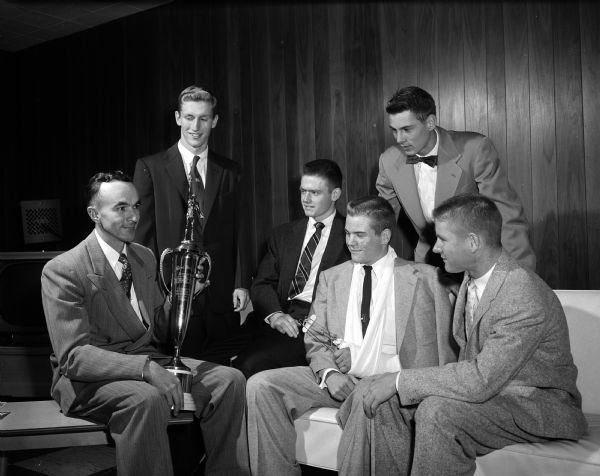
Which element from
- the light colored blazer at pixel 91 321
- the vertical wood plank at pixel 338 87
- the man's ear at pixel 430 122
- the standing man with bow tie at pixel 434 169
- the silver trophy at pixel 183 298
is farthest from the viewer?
the vertical wood plank at pixel 338 87

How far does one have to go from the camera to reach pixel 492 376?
216cm

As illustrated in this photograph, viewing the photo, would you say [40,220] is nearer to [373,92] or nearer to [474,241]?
[373,92]

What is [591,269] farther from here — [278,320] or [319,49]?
[319,49]

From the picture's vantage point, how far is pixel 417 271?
2.83 meters

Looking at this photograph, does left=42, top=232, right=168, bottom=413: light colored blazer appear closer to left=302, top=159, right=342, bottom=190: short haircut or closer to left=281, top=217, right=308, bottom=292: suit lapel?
left=281, top=217, right=308, bottom=292: suit lapel

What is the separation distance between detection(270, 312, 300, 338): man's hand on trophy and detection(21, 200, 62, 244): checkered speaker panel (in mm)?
3030

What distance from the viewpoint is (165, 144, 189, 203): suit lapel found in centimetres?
323

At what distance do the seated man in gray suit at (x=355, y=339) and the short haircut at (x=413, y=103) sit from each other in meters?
0.47

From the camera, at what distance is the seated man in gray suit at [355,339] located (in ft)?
8.67

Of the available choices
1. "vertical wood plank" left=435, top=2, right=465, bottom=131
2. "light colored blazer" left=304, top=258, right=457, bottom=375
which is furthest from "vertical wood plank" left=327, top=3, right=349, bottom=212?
"light colored blazer" left=304, top=258, right=457, bottom=375

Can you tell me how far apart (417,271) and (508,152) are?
1264mm

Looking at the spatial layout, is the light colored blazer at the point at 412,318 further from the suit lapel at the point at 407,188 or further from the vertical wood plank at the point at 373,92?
the vertical wood plank at the point at 373,92

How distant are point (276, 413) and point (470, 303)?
95 cm

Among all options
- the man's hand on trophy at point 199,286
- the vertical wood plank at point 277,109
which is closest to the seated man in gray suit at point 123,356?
the man's hand on trophy at point 199,286
